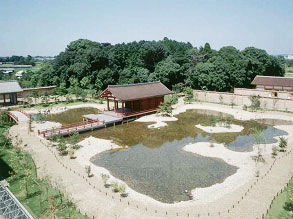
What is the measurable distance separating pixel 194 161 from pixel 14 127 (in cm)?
2278

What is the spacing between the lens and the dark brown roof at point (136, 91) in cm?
3428

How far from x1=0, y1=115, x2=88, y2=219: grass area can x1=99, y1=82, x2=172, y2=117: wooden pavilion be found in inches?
609

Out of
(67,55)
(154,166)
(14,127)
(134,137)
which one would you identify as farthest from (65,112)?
(154,166)

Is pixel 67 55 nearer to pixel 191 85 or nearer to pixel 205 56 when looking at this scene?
pixel 191 85

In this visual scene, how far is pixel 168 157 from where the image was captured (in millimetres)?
22109

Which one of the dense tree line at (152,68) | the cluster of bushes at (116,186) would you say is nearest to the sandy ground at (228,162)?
the cluster of bushes at (116,186)

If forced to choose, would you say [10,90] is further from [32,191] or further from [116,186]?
[116,186]

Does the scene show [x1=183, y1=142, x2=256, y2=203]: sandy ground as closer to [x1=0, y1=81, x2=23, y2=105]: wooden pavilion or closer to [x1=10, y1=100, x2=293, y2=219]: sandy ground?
[x1=10, y1=100, x2=293, y2=219]: sandy ground

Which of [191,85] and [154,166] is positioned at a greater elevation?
[191,85]

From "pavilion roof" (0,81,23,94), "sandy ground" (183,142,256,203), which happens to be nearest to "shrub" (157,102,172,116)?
"sandy ground" (183,142,256,203)

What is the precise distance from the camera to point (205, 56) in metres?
65.6

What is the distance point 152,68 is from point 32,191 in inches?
1771

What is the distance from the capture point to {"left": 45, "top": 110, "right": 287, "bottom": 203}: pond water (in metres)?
17.3

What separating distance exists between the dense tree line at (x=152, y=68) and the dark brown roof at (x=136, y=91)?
1115 cm
